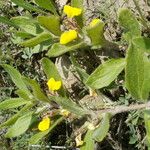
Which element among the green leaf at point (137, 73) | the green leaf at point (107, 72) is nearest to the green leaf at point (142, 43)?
the green leaf at point (137, 73)

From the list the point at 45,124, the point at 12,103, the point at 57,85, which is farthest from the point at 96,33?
the point at 12,103

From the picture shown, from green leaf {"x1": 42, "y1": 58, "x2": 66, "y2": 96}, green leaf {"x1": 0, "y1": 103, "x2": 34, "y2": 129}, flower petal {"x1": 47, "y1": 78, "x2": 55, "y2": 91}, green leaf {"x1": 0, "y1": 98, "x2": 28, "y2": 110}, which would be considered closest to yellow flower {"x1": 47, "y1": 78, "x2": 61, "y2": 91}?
flower petal {"x1": 47, "y1": 78, "x2": 55, "y2": 91}

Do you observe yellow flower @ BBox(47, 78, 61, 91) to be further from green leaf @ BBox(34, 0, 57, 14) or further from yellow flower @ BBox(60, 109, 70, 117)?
green leaf @ BBox(34, 0, 57, 14)

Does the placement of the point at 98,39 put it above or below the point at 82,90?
above

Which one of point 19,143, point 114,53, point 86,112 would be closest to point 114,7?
point 114,53

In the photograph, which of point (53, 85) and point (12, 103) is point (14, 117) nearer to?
point (12, 103)

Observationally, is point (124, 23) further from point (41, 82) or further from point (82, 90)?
point (41, 82)

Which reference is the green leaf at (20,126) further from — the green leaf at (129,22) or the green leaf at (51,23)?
the green leaf at (129,22)
